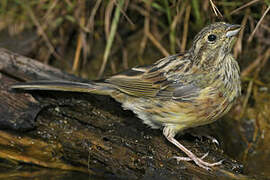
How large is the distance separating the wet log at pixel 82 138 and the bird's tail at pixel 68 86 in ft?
0.51

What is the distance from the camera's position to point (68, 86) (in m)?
4.63

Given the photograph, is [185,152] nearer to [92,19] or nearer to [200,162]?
[200,162]

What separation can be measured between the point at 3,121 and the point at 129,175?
1413mm

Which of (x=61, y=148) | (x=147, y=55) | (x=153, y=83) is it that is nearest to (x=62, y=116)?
(x=61, y=148)

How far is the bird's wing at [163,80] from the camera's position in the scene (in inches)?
171

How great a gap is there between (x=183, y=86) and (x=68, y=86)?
1186 millimetres

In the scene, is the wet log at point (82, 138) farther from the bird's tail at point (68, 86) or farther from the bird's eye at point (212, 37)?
the bird's eye at point (212, 37)

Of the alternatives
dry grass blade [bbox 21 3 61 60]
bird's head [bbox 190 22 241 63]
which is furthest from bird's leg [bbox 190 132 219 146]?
dry grass blade [bbox 21 3 61 60]

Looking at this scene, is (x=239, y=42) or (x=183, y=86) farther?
(x=239, y=42)

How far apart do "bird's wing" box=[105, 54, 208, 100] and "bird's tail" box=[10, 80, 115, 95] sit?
0.33 ft

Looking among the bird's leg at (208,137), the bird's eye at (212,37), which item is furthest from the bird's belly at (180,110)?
the bird's eye at (212,37)

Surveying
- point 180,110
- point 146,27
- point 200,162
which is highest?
point 146,27

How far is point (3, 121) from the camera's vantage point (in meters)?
4.52

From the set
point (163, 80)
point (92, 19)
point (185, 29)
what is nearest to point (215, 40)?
point (163, 80)
